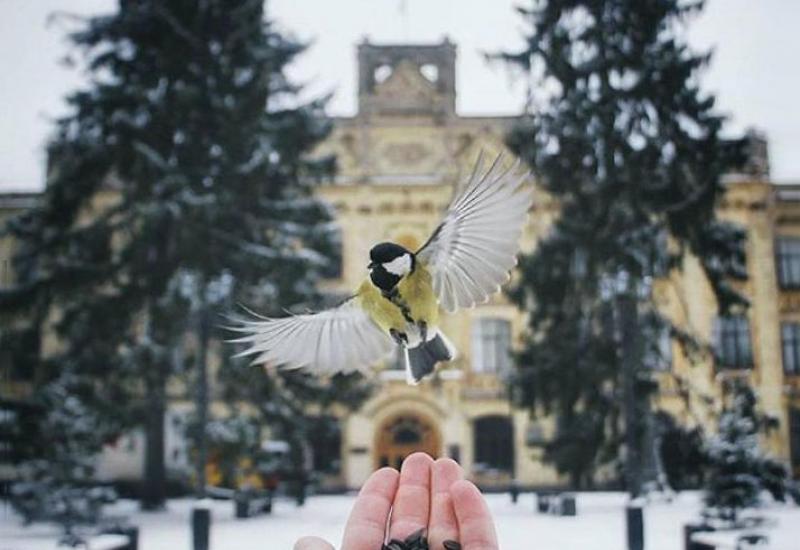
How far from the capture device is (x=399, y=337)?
216 centimetres

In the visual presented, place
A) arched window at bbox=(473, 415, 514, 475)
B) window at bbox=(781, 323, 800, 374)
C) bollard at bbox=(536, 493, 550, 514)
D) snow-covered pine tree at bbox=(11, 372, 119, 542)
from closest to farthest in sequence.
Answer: snow-covered pine tree at bbox=(11, 372, 119, 542), bollard at bbox=(536, 493, 550, 514), arched window at bbox=(473, 415, 514, 475), window at bbox=(781, 323, 800, 374)

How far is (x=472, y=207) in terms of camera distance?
1994mm

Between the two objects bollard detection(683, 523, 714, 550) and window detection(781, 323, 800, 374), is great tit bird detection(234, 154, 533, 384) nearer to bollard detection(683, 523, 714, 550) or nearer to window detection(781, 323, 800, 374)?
bollard detection(683, 523, 714, 550)

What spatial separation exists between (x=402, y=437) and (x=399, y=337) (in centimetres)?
1885

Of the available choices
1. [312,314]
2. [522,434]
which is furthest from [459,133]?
[312,314]

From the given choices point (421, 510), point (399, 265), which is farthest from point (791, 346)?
point (421, 510)

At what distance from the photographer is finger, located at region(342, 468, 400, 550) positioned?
70.1 inches

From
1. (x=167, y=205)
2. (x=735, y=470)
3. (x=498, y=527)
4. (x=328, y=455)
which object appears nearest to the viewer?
(x=735, y=470)

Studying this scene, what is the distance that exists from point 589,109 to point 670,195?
1687 mm

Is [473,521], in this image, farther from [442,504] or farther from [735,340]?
[735,340]

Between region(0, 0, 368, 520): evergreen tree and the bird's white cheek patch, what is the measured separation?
36.4 feet

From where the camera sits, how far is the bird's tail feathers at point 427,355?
2182 millimetres

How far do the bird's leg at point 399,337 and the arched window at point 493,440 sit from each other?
1876 cm

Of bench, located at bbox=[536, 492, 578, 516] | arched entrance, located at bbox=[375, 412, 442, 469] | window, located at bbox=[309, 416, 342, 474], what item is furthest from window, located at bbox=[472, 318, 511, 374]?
bench, located at bbox=[536, 492, 578, 516]
